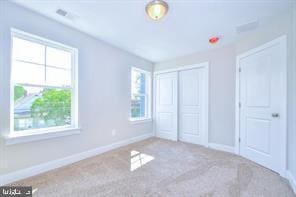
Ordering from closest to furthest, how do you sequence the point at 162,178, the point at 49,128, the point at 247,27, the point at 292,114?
the point at 292,114
the point at 162,178
the point at 49,128
the point at 247,27

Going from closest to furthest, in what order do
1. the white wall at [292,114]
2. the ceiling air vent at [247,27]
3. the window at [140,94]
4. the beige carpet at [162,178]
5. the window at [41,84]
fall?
the beige carpet at [162,178], the white wall at [292,114], the window at [41,84], the ceiling air vent at [247,27], the window at [140,94]

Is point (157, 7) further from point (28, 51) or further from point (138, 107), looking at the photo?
point (138, 107)

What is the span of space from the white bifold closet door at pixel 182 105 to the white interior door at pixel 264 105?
92cm

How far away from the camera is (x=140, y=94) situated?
471 cm

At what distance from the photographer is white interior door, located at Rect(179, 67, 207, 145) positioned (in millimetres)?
4023

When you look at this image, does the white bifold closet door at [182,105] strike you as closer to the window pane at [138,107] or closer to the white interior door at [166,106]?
the white interior door at [166,106]

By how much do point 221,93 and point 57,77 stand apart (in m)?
3.20

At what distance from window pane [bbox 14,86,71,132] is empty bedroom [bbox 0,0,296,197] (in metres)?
0.01

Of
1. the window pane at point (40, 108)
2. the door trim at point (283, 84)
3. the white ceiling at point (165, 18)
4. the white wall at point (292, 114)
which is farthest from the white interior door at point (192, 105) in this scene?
the window pane at point (40, 108)

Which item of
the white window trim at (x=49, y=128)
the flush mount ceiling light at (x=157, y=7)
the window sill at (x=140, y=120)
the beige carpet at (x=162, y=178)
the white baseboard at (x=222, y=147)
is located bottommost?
the beige carpet at (x=162, y=178)

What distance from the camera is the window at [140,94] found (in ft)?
14.6

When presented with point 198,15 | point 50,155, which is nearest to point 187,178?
point 50,155

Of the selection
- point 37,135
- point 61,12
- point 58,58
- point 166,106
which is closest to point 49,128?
point 37,135

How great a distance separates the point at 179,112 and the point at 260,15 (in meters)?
2.68
